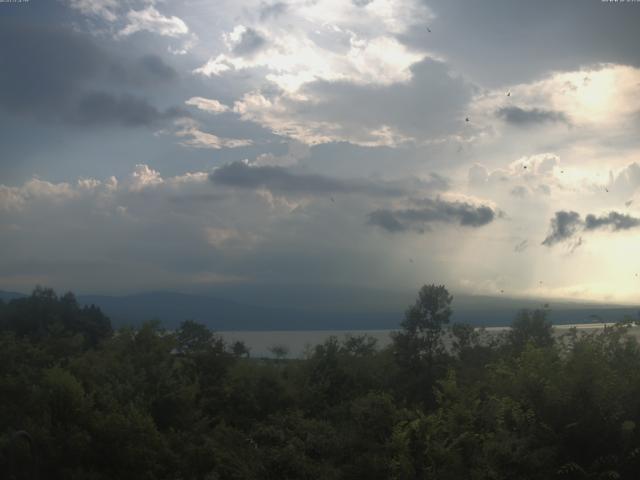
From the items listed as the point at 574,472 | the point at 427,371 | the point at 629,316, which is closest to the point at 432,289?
the point at 427,371

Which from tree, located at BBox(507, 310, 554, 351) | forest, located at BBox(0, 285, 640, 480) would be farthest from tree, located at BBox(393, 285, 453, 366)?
forest, located at BBox(0, 285, 640, 480)

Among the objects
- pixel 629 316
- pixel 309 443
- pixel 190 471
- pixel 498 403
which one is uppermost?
pixel 629 316

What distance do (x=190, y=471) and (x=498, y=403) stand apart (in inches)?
490

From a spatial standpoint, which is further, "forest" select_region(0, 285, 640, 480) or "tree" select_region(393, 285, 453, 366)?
"tree" select_region(393, 285, 453, 366)

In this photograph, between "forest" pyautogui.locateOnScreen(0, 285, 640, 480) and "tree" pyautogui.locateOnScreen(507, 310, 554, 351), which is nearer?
"forest" pyautogui.locateOnScreen(0, 285, 640, 480)

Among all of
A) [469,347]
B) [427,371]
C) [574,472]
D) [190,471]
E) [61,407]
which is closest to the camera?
[574,472]

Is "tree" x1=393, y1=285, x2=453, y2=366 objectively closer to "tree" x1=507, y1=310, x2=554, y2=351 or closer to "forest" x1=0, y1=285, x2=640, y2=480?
"tree" x1=507, y1=310, x2=554, y2=351

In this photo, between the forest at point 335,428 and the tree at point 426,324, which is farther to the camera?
the tree at point 426,324

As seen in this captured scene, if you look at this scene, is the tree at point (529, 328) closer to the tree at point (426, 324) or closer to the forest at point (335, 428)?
the tree at point (426, 324)

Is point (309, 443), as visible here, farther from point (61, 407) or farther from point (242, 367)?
point (242, 367)

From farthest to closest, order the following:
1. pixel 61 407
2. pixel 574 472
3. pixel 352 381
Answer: pixel 352 381 → pixel 61 407 → pixel 574 472

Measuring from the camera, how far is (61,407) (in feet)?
72.7

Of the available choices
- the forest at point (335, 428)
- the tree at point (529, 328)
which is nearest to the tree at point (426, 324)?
the tree at point (529, 328)

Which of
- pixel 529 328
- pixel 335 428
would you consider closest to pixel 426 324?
pixel 529 328
